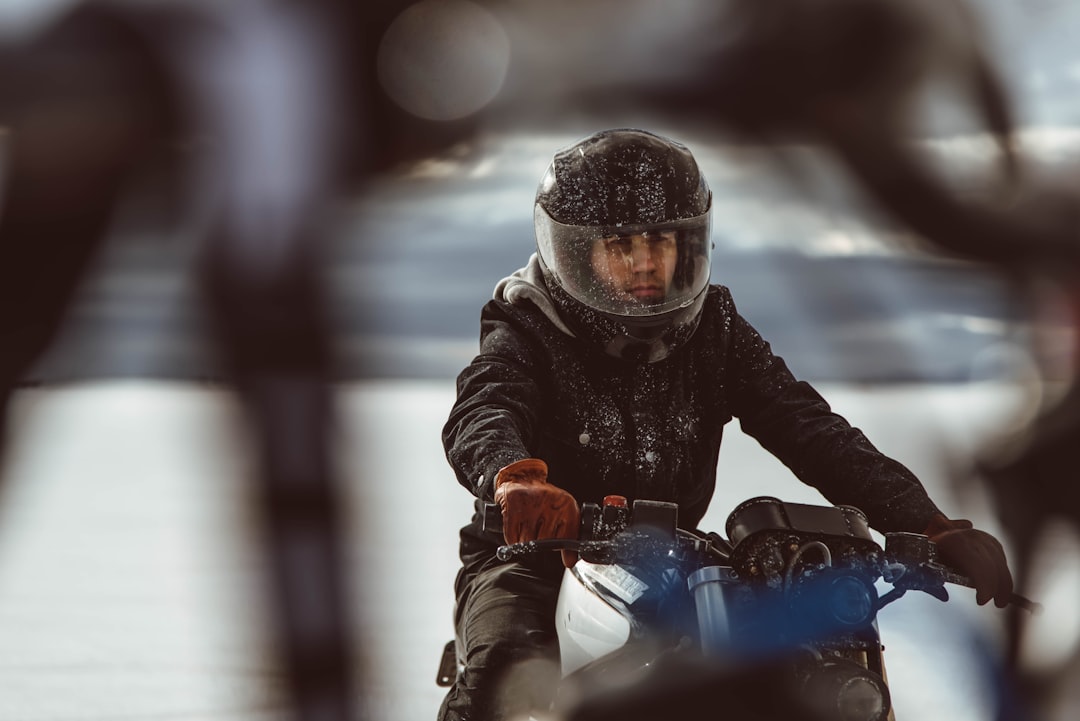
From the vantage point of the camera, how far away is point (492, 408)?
4.78 ft

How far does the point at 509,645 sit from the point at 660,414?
421mm

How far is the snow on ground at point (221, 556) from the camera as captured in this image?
2.57 feet

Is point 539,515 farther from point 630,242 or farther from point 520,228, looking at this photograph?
point 630,242

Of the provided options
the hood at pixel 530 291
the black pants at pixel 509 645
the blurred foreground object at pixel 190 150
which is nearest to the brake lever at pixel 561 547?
the black pants at pixel 509 645

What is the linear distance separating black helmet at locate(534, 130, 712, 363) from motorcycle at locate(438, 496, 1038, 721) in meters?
0.48

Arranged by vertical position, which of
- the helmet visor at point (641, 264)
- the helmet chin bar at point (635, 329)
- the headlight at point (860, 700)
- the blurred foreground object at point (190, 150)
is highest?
the helmet visor at point (641, 264)

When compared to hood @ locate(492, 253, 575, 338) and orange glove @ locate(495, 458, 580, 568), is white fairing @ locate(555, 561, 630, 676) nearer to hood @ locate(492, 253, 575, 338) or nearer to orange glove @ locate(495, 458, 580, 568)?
orange glove @ locate(495, 458, 580, 568)

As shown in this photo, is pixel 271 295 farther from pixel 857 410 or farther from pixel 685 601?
pixel 857 410

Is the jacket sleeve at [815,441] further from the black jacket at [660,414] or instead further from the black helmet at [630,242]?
the black helmet at [630,242]

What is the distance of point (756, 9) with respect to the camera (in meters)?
0.57

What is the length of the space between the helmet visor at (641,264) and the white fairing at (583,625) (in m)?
0.39

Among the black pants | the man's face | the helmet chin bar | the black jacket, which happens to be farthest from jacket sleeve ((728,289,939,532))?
the black pants

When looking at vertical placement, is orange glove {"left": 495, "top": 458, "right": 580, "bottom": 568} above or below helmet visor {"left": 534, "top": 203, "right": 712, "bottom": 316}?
below

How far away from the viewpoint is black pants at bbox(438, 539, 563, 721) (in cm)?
136
